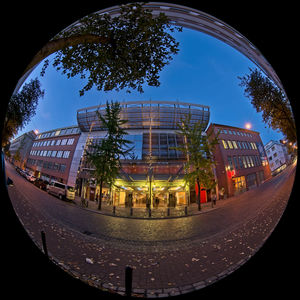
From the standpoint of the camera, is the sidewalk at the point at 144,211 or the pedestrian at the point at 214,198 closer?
the sidewalk at the point at 144,211

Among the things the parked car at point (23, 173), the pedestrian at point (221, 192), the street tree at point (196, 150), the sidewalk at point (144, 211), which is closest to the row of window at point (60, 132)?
the parked car at point (23, 173)

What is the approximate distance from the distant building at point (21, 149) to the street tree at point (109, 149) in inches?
29.6

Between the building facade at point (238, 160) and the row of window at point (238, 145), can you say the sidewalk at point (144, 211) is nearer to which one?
the building facade at point (238, 160)

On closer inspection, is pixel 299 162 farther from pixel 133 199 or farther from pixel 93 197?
pixel 93 197

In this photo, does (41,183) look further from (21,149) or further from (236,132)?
(236,132)

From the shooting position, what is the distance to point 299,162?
1.83m

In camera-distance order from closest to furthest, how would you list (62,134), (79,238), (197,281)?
1. (197,281)
2. (79,238)
3. (62,134)

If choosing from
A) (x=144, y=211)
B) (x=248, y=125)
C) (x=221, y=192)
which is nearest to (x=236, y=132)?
(x=248, y=125)

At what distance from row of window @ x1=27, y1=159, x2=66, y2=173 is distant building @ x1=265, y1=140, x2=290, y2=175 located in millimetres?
2307

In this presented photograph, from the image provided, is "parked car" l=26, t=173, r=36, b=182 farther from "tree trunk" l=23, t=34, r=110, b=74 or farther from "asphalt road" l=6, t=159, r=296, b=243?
"tree trunk" l=23, t=34, r=110, b=74

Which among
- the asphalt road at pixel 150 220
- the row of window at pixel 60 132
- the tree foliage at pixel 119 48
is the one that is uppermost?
the tree foliage at pixel 119 48

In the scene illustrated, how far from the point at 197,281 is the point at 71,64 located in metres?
2.47

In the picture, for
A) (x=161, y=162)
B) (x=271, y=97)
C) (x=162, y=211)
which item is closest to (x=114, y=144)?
(x=161, y=162)

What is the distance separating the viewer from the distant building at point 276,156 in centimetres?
160
